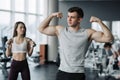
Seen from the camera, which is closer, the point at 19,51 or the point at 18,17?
the point at 19,51

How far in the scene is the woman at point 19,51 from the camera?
3.75 meters

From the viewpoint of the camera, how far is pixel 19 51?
3.93 meters

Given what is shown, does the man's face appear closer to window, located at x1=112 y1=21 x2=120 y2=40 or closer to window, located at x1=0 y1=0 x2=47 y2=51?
window, located at x1=0 y1=0 x2=47 y2=51

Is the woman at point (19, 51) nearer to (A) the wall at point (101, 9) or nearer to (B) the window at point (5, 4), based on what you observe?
(B) the window at point (5, 4)

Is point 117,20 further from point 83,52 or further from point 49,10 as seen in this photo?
point 83,52

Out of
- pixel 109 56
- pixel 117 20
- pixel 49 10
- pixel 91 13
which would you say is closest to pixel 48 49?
pixel 49 10

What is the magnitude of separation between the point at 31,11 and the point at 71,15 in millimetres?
9807

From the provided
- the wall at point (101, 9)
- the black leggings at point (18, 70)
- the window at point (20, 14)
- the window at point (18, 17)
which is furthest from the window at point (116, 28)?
the black leggings at point (18, 70)

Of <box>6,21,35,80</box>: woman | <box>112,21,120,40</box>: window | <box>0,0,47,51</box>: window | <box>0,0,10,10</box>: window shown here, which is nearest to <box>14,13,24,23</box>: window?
<box>0,0,47,51</box>: window

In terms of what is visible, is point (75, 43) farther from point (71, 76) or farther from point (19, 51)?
point (19, 51)

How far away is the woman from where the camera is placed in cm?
375

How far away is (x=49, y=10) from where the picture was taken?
34.6 feet

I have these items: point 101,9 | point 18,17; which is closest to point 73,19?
point 18,17

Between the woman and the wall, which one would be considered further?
the wall
